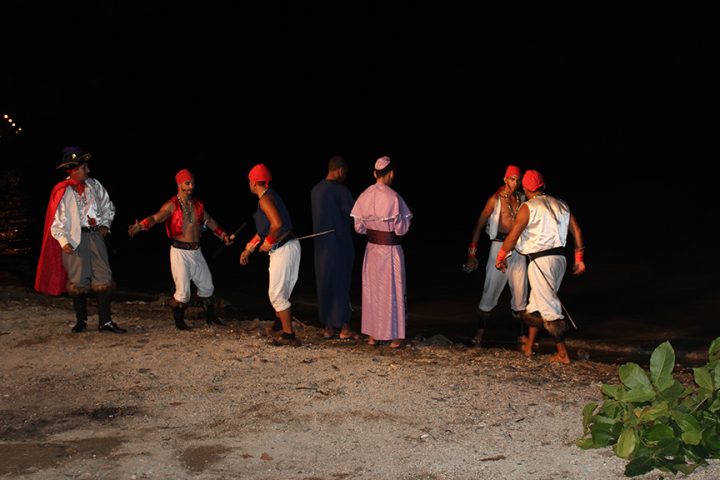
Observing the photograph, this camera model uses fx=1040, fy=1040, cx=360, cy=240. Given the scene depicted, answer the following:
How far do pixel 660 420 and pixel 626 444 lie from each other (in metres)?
0.27

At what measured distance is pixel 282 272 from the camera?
10070 millimetres

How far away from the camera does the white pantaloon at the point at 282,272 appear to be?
10.1 meters

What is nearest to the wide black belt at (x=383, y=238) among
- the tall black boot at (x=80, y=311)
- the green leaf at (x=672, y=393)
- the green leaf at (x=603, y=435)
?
the tall black boot at (x=80, y=311)

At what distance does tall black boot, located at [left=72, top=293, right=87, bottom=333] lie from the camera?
34.6 ft

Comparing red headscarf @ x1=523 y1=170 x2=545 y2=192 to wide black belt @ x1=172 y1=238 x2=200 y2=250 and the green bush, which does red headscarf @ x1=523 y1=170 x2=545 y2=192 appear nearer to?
the green bush

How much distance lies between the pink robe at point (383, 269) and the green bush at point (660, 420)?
365 cm

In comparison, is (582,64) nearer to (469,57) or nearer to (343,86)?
(469,57)

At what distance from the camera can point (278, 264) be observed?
10.1 metres

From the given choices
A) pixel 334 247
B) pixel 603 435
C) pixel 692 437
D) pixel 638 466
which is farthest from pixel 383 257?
pixel 692 437

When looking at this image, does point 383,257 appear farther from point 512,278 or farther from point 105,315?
point 105,315

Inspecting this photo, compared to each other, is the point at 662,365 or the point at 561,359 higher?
the point at 662,365

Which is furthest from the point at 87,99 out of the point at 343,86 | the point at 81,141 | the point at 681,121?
the point at 681,121

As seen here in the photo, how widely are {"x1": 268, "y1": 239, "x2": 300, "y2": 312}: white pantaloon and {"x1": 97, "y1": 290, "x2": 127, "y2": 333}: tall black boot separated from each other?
68.6 inches

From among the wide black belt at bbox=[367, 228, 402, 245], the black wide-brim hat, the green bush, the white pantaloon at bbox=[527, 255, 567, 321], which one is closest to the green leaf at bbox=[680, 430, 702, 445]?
the green bush
